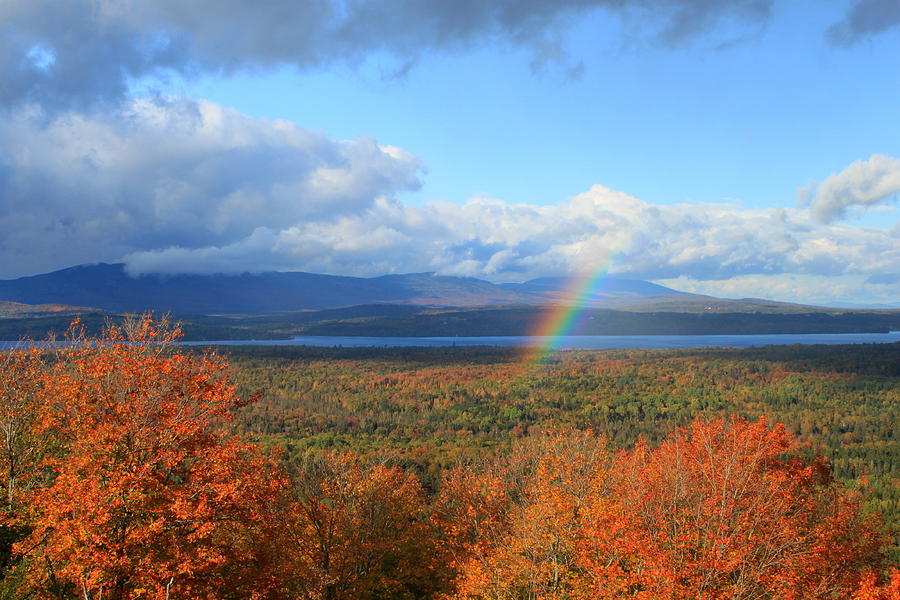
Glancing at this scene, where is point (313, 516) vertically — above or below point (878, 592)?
above

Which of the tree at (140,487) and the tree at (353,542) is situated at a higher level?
the tree at (140,487)

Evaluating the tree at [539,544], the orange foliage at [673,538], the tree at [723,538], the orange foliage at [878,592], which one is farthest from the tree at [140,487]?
the orange foliage at [878,592]

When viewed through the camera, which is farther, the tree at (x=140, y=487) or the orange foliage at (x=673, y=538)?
the orange foliage at (x=673, y=538)

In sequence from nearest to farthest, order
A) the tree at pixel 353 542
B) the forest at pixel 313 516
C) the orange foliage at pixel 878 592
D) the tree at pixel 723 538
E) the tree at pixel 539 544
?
the forest at pixel 313 516 → the tree at pixel 723 538 → the orange foliage at pixel 878 592 → the tree at pixel 539 544 → the tree at pixel 353 542

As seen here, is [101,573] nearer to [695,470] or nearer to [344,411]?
[695,470]

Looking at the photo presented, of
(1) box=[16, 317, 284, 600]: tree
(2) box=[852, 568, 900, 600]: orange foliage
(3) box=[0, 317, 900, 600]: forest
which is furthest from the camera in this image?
(2) box=[852, 568, 900, 600]: orange foliage

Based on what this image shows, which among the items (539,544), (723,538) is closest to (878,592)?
(723,538)

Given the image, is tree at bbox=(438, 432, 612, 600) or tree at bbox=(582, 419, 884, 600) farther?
tree at bbox=(438, 432, 612, 600)

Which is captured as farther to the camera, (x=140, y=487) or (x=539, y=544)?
(x=539, y=544)

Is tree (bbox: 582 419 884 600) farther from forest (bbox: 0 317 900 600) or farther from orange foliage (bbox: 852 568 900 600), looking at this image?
orange foliage (bbox: 852 568 900 600)

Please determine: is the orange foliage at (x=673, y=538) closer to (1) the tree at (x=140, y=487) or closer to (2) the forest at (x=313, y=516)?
(2) the forest at (x=313, y=516)

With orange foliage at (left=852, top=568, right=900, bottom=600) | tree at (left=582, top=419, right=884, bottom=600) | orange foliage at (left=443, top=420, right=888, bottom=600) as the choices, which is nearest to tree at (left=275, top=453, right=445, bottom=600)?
orange foliage at (left=443, top=420, right=888, bottom=600)

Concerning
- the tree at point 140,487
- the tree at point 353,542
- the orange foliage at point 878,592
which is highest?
the tree at point 140,487

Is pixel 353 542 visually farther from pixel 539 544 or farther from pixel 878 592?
pixel 878 592
